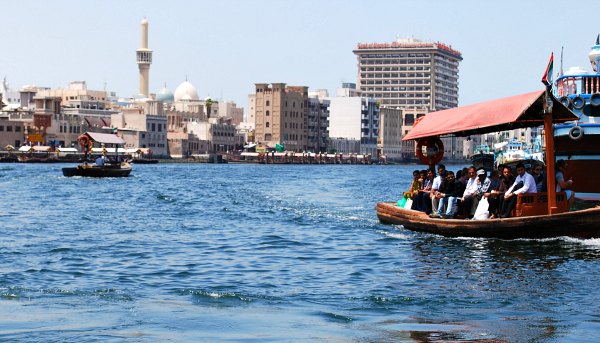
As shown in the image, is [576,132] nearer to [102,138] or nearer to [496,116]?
[496,116]

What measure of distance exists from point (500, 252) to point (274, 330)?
10861 mm

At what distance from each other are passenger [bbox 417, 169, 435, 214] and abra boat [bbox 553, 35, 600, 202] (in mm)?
4423

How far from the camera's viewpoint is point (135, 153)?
17575cm

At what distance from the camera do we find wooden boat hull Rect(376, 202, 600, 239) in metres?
24.3

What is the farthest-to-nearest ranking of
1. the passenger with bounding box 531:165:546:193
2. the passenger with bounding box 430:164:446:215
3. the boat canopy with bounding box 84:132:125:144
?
the boat canopy with bounding box 84:132:125:144, the passenger with bounding box 430:164:446:215, the passenger with bounding box 531:165:546:193

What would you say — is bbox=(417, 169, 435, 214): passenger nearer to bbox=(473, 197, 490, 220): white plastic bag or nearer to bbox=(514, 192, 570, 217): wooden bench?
bbox=(473, 197, 490, 220): white plastic bag

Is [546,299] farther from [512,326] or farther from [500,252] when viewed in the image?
[500,252]

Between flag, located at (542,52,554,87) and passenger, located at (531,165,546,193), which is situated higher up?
flag, located at (542,52,554,87)

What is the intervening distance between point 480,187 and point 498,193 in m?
0.99

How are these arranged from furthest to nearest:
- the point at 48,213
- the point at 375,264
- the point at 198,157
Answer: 1. the point at 198,157
2. the point at 48,213
3. the point at 375,264

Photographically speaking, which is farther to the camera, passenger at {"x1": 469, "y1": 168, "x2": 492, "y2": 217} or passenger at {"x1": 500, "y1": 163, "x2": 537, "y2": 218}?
passenger at {"x1": 469, "y1": 168, "x2": 492, "y2": 217}

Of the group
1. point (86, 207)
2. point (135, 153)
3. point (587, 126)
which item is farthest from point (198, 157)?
point (587, 126)

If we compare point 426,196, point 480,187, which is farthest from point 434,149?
point 480,187

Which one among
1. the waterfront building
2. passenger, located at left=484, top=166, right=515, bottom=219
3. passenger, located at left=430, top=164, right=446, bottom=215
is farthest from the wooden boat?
the waterfront building
